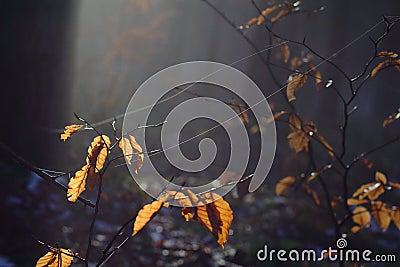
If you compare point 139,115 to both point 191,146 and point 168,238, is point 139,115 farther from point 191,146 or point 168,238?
point 168,238

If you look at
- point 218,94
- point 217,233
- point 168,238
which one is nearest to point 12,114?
point 168,238

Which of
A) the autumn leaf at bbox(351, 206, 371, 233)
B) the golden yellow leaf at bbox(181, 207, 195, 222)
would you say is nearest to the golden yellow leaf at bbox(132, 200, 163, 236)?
the golden yellow leaf at bbox(181, 207, 195, 222)

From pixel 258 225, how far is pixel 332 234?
70cm

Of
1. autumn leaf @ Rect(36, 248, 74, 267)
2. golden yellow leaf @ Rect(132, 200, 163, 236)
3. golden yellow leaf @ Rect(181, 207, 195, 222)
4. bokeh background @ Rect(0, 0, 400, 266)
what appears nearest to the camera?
golden yellow leaf @ Rect(132, 200, 163, 236)

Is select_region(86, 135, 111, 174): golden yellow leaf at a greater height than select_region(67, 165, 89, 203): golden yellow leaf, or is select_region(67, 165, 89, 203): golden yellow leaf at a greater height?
select_region(86, 135, 111, 174): golden yellow leaf

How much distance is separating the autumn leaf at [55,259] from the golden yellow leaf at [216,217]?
41 centimetres

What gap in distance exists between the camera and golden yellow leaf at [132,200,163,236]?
1091mm

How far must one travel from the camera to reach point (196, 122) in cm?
Result: 983

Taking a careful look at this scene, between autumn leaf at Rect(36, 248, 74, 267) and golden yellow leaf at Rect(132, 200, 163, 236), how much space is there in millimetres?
344

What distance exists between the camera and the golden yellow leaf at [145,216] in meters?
1.09

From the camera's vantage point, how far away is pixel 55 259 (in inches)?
54.1

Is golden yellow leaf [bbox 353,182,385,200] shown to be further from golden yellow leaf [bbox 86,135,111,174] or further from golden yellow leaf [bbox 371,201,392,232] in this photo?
golden yellow leaf [bbox 86,135,111,174]

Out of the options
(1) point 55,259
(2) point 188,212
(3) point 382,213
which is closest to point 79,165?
(3) point 382,213

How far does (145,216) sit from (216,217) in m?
0.18
